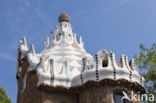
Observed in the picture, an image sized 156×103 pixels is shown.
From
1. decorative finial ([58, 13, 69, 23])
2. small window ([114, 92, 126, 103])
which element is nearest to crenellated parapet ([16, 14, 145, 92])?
small window ([114, 92, 126, 103])

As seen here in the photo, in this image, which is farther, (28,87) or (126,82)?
(28,87)

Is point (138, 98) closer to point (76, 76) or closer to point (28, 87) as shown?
point (76, 76)

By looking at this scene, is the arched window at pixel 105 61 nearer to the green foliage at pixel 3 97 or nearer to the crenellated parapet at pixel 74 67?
the crenellated parapet at pixel 74 67

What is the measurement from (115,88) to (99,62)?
1.48 metres

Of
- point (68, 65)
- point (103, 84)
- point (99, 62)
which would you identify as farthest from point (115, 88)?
point (68, 65)

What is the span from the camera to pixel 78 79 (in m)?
13.2

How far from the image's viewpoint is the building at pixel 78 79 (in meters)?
12.5

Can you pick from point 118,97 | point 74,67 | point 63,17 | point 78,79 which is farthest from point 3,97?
point 118,97

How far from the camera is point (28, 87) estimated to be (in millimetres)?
14305

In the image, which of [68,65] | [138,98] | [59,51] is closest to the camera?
[138,98]

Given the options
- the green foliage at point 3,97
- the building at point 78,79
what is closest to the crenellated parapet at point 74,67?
the building at point 78,79

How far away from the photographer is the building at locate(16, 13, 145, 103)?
1248 cm

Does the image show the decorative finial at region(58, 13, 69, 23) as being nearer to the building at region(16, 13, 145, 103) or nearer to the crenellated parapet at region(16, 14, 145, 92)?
the crenellated parapet at region(16, 14, 145, 92)

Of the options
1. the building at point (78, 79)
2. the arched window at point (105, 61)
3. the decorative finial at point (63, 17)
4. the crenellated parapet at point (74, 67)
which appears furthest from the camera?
the decorative finial at point (63, 17)
